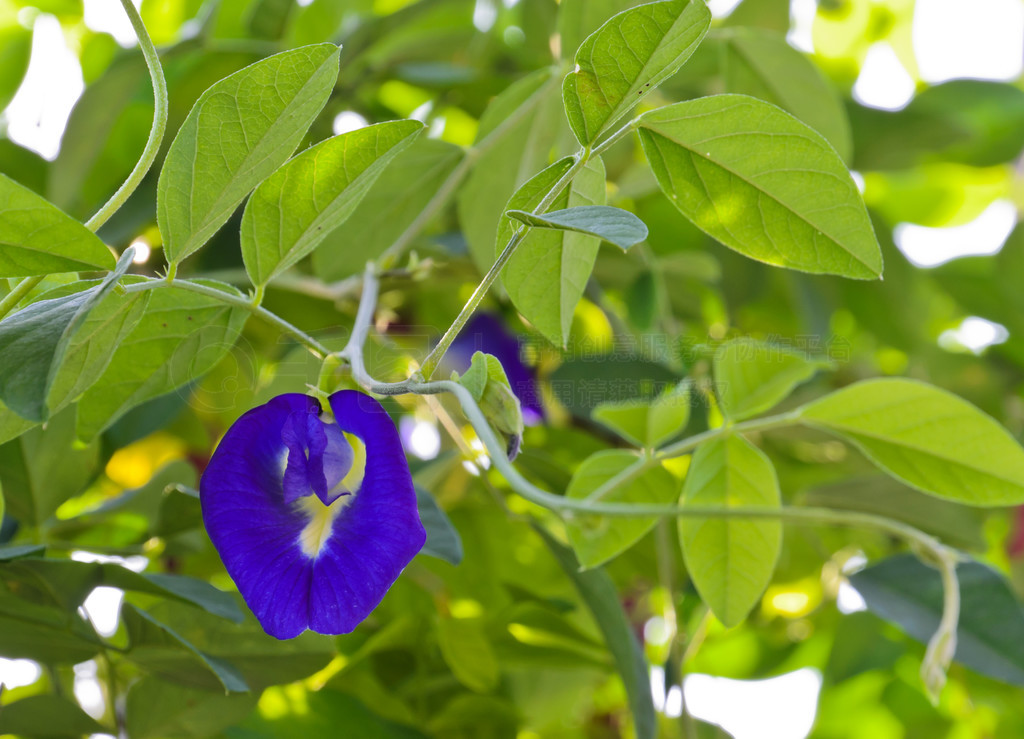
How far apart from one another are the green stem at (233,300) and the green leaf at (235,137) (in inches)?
0.5

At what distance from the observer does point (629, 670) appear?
1.72 ft

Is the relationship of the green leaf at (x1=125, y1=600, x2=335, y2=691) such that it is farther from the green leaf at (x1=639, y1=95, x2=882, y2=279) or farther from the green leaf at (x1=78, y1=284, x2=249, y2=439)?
the green leaf at (x1=639, y1=95, x2=882, y2=279)

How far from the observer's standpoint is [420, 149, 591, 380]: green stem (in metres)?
0.33

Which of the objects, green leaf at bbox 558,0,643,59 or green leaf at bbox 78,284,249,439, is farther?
green leaf at bbox 558,0,643,59

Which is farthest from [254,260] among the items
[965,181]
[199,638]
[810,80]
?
[965,181]

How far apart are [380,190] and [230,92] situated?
10.9 inches

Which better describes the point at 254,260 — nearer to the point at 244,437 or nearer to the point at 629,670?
the point at 244,437

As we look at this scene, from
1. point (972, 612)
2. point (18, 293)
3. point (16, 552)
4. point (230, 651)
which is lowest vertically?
point (972, 612)

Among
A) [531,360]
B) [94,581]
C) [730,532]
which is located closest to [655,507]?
[730,532]

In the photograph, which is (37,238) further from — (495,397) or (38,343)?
(495,397)

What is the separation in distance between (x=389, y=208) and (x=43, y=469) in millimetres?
282

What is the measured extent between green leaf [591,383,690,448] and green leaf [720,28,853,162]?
0.28 m

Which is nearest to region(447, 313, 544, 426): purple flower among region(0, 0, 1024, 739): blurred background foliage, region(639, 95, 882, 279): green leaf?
region(0, 0, 1024, 739): blurred background foliage

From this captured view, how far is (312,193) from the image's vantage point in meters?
0.38
